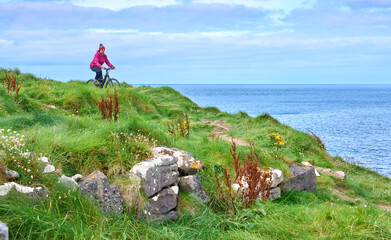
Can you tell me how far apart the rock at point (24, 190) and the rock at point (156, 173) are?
1.40 m

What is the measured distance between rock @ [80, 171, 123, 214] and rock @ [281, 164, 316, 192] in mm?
3916

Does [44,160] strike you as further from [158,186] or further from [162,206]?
[162,206]

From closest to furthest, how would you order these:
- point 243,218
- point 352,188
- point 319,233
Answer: point 319,233 → point 243,218 → point 352,188

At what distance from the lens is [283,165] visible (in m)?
8.04

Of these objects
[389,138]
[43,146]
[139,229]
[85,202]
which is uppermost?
[43,146]

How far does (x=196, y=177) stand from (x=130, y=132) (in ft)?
5.72

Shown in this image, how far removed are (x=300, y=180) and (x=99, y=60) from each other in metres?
12.8

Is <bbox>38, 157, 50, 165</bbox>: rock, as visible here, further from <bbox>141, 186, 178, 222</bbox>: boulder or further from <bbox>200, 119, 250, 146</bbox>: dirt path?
<bbox>200, 119, 250, 146</bbox>: dirt path

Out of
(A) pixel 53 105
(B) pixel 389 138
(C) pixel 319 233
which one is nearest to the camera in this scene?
(C) pixel 319 233

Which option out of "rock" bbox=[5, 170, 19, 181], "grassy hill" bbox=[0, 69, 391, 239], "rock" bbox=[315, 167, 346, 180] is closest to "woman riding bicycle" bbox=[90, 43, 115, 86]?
"grassy hill" bbox=[0, 69, 391, 239]

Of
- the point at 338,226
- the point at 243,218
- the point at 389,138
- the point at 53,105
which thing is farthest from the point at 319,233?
the point at 389,138

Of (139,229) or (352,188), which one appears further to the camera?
(352,188)

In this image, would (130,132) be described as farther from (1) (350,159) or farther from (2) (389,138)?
(2) (389,138)

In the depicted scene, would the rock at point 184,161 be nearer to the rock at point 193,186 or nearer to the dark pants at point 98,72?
the rock at point 193,186
